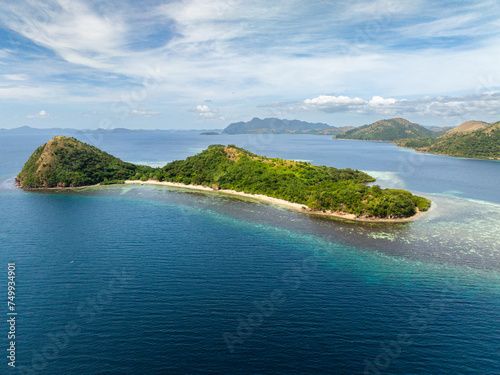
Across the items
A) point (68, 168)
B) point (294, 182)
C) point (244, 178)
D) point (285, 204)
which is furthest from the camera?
point (68, 168)

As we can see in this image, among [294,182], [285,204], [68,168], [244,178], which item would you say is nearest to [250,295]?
[285,204]

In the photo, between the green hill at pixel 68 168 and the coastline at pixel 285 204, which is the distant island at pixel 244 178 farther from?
the coastline at pixel 285 204

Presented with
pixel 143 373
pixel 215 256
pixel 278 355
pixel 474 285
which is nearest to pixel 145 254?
pixel 215 256

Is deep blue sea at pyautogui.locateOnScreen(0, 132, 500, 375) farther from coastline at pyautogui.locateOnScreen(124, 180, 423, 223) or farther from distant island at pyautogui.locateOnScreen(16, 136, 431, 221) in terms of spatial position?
distant island at pyautogui.locateOnScreen(16, 136, 431, 221)

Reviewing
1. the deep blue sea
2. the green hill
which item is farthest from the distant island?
the deep blue sea

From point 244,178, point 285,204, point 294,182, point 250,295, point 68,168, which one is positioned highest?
point 68,168

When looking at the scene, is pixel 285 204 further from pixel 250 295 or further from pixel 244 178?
pixel 250 295

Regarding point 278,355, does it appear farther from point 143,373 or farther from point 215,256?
point 215,256
